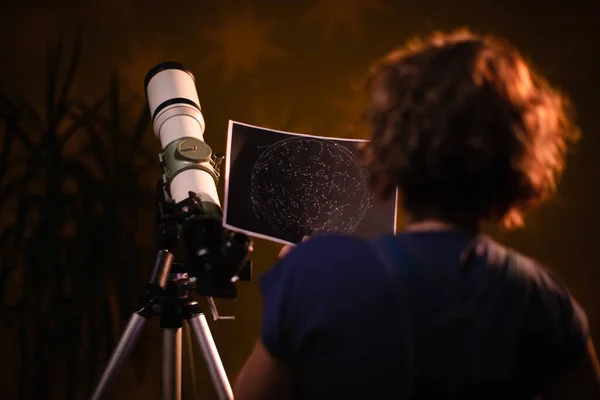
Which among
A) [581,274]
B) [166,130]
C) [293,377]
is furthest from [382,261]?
[581,274]

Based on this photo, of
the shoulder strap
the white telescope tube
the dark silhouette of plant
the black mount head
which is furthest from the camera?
the dark silhouette of plant

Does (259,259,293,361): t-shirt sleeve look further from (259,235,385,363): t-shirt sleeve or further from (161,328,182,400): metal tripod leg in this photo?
(161,328,182,400): metal tripod leg

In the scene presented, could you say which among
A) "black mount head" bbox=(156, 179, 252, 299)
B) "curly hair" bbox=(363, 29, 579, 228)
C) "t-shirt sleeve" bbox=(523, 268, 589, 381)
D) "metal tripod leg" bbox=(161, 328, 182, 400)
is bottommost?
"metal tripod leg" bbox=(161, 328, 182, 400)

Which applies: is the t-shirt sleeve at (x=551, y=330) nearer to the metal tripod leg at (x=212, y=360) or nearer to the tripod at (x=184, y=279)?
the tripod at (x=184, y=279)

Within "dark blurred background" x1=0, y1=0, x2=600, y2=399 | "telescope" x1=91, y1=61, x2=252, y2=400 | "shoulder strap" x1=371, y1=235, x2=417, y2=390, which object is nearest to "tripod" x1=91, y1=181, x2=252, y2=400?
"telescope" x1=91, y1=61, x2=252, y2=400

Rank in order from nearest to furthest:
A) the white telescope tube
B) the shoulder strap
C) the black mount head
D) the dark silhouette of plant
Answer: the shoulder strap → the black mount head → the white telescope tube → the dark silhouette of plant

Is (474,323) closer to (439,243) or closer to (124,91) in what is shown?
(439,243)

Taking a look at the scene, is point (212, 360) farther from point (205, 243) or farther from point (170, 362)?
point (205, 243)

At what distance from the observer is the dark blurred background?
1.98m

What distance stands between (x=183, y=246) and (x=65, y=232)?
0.89 meters

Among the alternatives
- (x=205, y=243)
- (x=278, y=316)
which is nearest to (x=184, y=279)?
(x=205, y=243)

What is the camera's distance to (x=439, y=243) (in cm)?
68

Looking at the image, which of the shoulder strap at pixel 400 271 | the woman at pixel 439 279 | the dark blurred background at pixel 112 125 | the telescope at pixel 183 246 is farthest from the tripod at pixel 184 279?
the dark blurred background at pixel 112 125

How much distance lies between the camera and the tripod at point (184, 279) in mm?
1095
